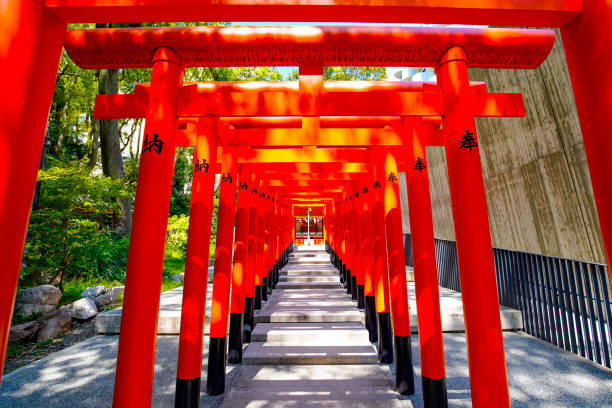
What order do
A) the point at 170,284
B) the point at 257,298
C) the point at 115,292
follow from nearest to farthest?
the point at 257,298 → the point at 115,292 → the point at 170,284

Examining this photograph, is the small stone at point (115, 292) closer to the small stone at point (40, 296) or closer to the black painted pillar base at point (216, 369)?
the small stone at point (40, 296)

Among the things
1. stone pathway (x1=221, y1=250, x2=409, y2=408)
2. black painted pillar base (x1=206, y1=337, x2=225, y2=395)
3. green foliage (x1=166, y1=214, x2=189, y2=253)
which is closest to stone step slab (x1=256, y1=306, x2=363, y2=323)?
stone pathway (x1=221, y1=250, x2=409, y2=408)

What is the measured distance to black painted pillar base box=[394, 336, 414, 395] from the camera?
3729 mm

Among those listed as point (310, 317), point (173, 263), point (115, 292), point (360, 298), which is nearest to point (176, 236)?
point (173, 263)

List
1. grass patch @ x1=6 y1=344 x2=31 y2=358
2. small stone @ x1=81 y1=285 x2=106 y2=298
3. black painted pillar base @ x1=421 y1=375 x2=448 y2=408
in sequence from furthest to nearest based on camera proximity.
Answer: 1. small stone @ x1=81 y1=285 x2=106 y2=298
2. grass patch @ x1=6 y1=344 x2=31 y2=358
3. black painted pillar base @ x1=421 y1=375 x2=448 y2=408

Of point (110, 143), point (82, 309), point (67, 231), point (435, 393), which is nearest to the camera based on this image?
point (435, 393)

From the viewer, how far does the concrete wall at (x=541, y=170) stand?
5.67 metres

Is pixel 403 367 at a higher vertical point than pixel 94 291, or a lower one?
lower

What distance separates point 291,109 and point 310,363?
396 cm

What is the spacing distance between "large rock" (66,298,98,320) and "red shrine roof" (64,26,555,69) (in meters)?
6.26

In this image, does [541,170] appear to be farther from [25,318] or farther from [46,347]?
[25,318]

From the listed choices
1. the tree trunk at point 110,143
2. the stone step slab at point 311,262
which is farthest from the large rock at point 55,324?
the stone step slab at point 311,262

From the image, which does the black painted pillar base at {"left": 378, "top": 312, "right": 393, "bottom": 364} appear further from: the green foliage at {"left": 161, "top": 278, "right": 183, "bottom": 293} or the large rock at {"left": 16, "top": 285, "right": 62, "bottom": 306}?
the green foliage at {"left": 161, "top": 278, "right": 183, "bottom": 293}

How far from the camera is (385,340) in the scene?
4703 millimetres
